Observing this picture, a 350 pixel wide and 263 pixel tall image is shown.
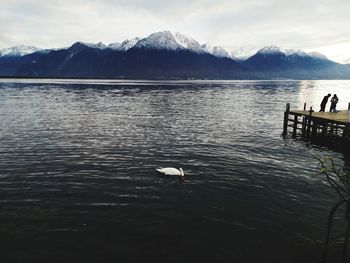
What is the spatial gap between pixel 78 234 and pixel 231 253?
698 cm

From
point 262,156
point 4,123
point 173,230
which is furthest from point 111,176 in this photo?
point 4,123

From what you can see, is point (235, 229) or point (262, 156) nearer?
point (235, 229)

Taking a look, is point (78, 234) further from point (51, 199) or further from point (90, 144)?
point (90, 144)

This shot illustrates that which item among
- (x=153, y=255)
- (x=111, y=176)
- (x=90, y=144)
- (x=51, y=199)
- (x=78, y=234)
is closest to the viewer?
(x=153, y=255)

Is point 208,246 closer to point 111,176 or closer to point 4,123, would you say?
point 111,176

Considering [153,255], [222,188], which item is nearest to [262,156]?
[222,188]

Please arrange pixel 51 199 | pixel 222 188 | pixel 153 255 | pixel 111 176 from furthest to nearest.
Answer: pixel 111 176, pixel 222 188, pixel 51 199, pixel 153 255

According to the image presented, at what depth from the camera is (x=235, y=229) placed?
1502 cm

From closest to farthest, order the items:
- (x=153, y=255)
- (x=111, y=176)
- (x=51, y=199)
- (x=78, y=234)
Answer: (x=153, y=255) → (x=78, y=234) → (x=51, y=199) → (x=111, y=176)

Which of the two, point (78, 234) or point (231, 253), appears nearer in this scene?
point (231, 253)

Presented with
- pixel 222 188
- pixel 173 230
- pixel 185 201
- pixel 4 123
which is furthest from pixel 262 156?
pixel 4 123

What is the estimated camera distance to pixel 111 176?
21.8 meters

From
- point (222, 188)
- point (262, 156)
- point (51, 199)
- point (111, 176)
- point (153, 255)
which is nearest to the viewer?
point (153, 255)

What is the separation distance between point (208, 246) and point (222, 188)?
268 inches
